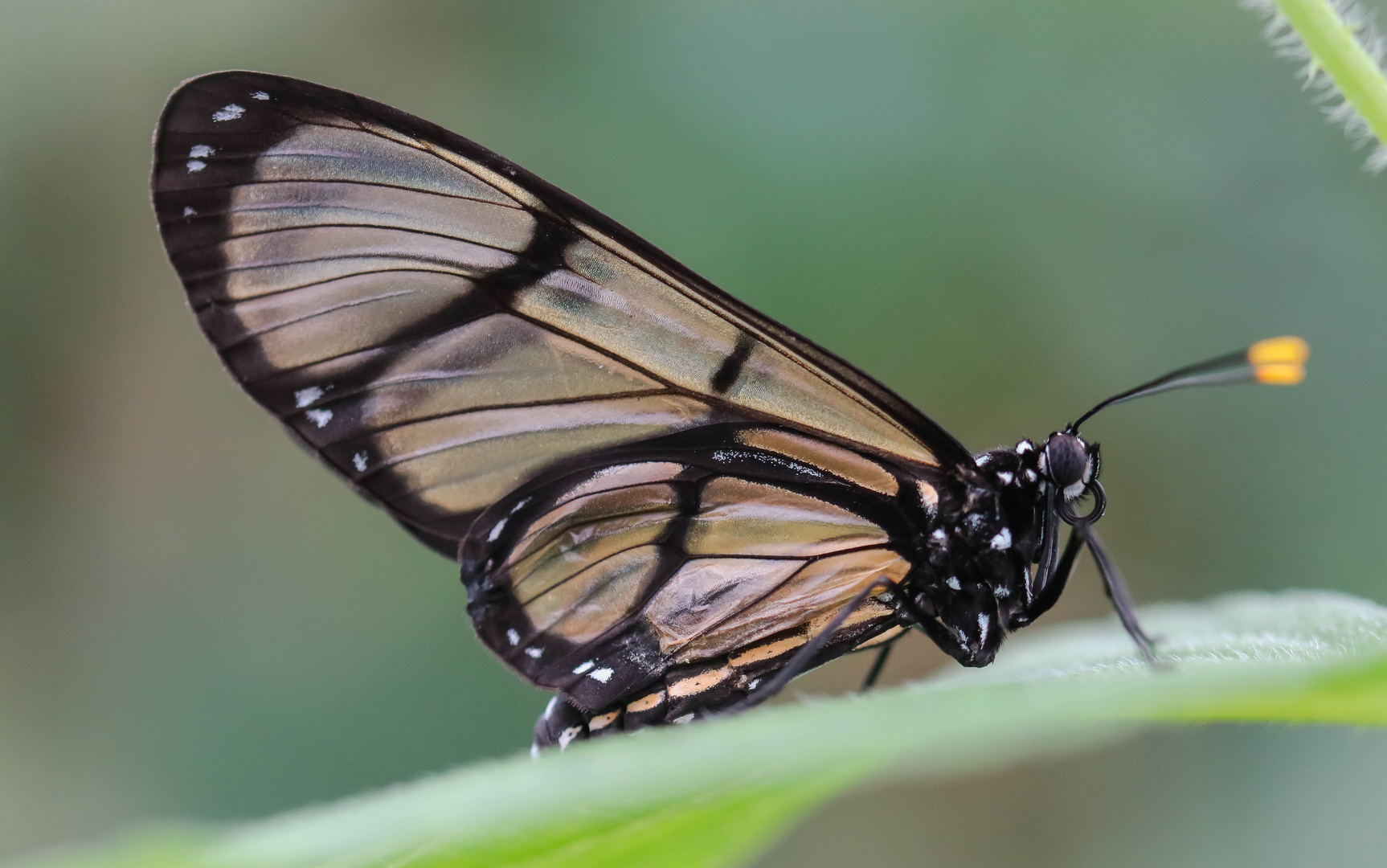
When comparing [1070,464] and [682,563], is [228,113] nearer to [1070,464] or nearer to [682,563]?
[682,563]

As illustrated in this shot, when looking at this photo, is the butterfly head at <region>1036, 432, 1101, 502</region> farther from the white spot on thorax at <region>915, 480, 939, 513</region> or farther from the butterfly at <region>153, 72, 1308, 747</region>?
the white spot on thorax at <region>915, 480, 939, 513</region>

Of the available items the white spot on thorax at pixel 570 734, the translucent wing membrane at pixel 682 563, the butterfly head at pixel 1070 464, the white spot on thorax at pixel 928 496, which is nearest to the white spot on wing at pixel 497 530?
the translucent wing membrane at pixel 682 563

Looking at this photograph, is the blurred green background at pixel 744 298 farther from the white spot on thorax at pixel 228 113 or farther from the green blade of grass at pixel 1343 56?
the green blade of grass at pixel 1343 56

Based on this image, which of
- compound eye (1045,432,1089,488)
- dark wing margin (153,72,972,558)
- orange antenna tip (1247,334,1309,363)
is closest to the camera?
orange antenna tip (1247,334,1309,363)

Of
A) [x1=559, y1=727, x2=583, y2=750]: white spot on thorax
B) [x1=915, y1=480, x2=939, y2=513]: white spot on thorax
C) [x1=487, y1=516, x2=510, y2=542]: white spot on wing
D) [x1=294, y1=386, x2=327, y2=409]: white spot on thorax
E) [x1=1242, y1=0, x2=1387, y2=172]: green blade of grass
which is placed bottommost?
[x1=559, y1=727, x2=583, y2=750]: white spot on thorax

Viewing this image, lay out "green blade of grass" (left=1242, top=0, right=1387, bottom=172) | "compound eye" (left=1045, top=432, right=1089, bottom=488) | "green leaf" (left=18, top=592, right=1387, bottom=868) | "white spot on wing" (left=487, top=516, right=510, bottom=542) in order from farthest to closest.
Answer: "white spot on wing" (left=487, top=516, right=510, bottom=542), "compound eye" (left=1045, top=432, right=1089, bottom=488), "green blade of grass" (left=1242, top=0, right=1387, bottom=172), "green leaf" (left=18, top=592, right=1387, bottom=868)

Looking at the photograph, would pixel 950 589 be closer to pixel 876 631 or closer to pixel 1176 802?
pixel 876 631

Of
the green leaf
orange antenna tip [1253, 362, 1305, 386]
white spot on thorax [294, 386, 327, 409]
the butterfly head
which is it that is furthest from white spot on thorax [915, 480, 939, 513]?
the green leaf

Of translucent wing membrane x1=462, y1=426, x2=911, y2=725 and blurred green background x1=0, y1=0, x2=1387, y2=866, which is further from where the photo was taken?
blurred green background x1=0, y1=0, x2=1387, y2=866

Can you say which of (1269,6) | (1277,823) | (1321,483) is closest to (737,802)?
(1269,6)
